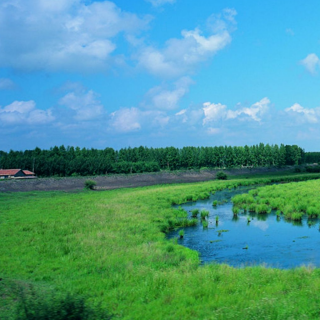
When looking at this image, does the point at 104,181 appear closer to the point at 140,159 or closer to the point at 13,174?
the point at 13,174

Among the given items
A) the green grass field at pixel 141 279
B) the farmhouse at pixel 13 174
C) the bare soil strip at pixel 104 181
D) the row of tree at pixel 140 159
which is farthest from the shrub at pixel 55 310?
the row of tree at pixel 140 159

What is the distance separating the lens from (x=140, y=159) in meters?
136

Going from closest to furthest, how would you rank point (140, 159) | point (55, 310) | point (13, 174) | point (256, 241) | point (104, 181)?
point (55, 310) → point (256, 241) → point (104, 181) → point (13, 174) → point (140, 159)

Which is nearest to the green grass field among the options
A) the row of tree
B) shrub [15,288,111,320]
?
shrub [15,288,111,320]

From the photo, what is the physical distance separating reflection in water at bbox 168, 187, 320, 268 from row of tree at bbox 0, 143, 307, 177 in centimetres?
8077

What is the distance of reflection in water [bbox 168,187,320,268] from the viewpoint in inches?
797

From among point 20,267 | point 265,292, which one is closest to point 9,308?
point 20,267

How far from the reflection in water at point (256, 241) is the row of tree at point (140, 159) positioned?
8077cm

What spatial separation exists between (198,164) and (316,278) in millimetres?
130636

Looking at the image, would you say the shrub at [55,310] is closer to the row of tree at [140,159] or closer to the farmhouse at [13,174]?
the farmhouse at [13,174]

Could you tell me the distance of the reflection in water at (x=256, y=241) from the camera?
66.4 feet

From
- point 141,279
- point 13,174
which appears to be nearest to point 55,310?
point 141,279

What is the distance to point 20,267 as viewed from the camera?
1642 centimetres

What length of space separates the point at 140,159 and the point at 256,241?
112 meters
